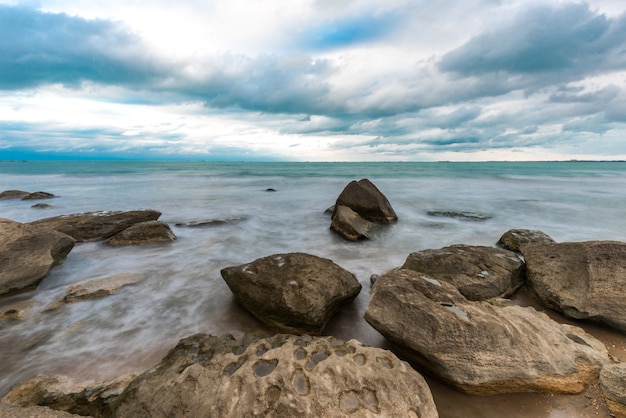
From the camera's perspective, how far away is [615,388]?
8.85 feet

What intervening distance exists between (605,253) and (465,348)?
3074 millimetres

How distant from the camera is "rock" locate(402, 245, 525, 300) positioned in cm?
473

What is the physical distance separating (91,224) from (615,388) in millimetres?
10253

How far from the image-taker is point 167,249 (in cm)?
767

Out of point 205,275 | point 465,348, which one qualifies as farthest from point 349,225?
point 465,348

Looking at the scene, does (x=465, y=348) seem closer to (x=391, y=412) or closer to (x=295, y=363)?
(x=391, y=412)

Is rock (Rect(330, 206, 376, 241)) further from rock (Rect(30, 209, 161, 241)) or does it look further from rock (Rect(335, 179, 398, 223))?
rock (Rect(30, 209, 161, 241))

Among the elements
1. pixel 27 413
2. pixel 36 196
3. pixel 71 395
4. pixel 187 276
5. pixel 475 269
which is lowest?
pixel 187 276

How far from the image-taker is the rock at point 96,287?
4.92m

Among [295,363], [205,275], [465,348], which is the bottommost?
[205,275]

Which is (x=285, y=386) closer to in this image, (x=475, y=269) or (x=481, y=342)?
(x=481, y=342)

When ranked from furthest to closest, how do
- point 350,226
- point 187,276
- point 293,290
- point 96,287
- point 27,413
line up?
point 350,226 → point 187,276 → point 96,287 → point 293,290 → point 27,413

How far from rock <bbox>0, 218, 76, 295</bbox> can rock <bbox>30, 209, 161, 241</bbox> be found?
7.41ft

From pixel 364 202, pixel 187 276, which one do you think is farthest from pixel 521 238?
pixel 187 276
